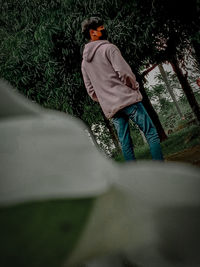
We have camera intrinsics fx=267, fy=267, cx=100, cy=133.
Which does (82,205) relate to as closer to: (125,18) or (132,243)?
(132,243)

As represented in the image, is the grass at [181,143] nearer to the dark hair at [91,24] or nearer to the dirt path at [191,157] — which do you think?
the dirt path at [191,157]

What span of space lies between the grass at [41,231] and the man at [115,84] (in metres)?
2.21

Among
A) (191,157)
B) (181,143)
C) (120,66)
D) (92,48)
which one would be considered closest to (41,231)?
(120,66)

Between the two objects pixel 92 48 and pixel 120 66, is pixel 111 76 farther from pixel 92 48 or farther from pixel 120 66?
pixel 92 48

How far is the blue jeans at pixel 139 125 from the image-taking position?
250cm

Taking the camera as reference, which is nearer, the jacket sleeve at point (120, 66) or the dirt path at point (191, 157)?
the jacket sleeve at point (120, 66)

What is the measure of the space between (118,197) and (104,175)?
0.10ft

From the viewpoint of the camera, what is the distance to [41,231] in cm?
26

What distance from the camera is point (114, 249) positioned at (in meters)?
0.30

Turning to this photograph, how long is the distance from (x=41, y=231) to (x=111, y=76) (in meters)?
2.33

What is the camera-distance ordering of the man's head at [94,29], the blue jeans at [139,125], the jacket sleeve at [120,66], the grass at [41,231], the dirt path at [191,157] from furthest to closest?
the dirt path at [191,157] < the man's head at [94,29] < the blue jeans at [139,125] < the jacket sleeve at [120,66] < the grass at [41,231]

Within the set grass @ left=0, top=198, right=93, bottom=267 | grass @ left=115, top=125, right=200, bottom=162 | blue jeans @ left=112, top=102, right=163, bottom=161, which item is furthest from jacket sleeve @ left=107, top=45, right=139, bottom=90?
grass @ left=115, top=125, right=200, bottom=162

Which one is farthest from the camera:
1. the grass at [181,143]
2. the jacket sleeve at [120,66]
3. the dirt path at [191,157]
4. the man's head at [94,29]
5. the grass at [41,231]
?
the grass at [181,143]

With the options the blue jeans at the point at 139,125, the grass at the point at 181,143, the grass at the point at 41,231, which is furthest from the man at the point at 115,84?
the grass at the point at 181,143
